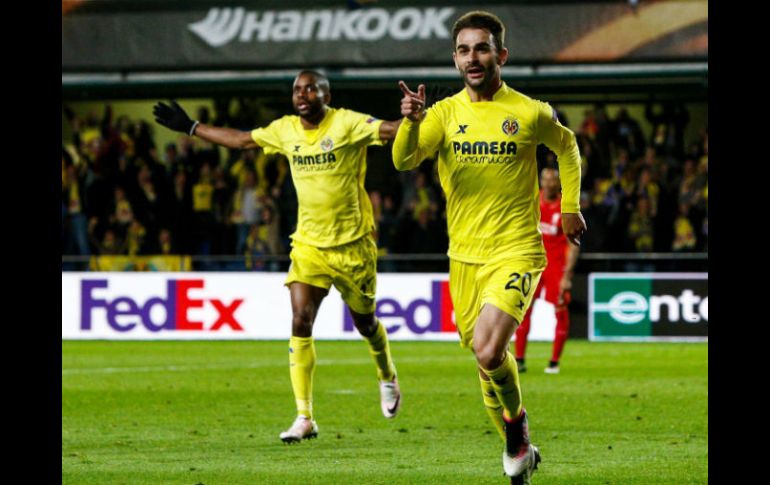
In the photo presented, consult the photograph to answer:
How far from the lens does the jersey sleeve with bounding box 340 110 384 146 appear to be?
10.4 meters

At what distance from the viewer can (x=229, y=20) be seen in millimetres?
24078

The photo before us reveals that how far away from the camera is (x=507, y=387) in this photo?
735 cm

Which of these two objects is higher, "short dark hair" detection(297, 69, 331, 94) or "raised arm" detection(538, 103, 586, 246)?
"short dark hair" detection(297, 69, 331, 94)

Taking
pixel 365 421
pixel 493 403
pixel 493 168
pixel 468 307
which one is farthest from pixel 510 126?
pixel 365 421

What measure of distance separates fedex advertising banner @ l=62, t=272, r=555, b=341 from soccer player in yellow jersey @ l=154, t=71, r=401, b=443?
956 centimetres

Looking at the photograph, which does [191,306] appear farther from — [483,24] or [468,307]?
[483,24]

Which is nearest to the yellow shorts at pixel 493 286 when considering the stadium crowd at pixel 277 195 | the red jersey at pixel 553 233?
the red jersey at pixel 553 233

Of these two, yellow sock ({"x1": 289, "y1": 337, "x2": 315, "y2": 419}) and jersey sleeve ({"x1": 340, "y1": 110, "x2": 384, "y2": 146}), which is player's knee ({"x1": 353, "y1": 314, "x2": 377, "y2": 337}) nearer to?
yellow sock ({"x1": 289, "y1": 337, "x2": 315, "y2": 419})

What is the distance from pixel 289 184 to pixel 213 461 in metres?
15.3

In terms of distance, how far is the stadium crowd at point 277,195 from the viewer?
21672 mm

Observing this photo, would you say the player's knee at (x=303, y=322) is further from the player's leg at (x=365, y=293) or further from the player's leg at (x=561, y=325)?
the player's leg at (x=561, y=325)

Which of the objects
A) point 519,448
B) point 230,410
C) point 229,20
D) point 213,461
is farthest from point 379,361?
point 229,20

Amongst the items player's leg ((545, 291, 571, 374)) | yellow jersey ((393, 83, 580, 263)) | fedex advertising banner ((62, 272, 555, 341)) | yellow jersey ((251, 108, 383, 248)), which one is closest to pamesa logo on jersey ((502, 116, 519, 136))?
yellow jersey ((393, 83, 580, 263))
